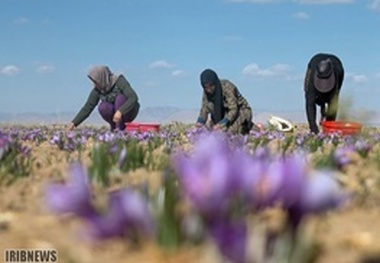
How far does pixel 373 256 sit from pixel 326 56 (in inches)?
430

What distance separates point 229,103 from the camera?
37.1ft

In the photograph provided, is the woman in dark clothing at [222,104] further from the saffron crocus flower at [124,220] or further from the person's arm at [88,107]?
the saffron crocus flower at [124,220]

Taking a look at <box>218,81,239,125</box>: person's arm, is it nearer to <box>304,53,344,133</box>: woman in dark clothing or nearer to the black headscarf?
the black headscarf

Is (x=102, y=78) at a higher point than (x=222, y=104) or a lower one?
higher

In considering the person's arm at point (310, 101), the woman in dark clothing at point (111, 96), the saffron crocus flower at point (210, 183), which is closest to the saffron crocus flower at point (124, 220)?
the saffron crocus flower at point (210, 183)

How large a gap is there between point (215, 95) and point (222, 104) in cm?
30

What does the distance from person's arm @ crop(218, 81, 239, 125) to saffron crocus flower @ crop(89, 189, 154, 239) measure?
365 inches

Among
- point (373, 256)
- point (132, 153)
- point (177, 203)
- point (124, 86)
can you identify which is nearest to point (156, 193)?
point (177, 203)

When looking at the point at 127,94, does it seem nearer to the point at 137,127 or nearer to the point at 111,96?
the point at 111,96

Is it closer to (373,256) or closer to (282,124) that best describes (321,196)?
(373,256)

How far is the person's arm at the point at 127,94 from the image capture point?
11633 millimetres

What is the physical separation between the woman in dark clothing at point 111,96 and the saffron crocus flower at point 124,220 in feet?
31.4

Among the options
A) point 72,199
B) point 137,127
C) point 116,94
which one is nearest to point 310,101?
point 137,127

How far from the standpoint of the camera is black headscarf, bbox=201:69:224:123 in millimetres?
10953
